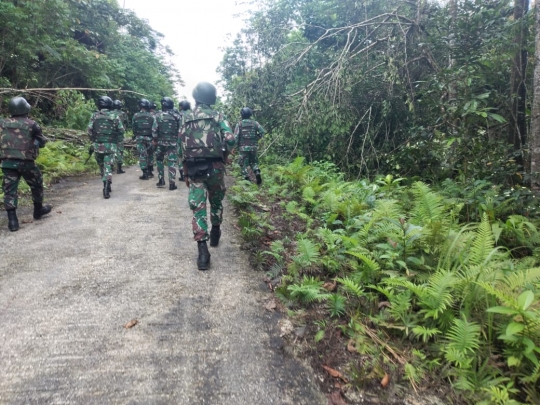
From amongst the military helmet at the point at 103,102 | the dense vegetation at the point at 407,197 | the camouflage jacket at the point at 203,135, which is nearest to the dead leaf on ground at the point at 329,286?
the dense vegetation at the point at 407,197

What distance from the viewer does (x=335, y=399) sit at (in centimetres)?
216

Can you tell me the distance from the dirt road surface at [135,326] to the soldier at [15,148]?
596 millimetres

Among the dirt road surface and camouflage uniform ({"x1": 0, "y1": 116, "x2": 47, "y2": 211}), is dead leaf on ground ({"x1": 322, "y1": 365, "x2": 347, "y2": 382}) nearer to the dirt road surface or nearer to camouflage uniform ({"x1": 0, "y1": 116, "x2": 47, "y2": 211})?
the dirt road surface

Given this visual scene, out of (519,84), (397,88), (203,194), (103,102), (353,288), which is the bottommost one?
(353,288)

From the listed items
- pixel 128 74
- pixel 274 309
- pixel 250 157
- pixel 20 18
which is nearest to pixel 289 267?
pixel 274 309

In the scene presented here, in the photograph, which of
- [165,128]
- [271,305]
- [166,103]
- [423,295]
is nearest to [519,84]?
[423,295]

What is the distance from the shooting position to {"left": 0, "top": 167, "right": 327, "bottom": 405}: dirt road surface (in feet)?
7.16

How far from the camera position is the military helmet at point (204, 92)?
4273mm

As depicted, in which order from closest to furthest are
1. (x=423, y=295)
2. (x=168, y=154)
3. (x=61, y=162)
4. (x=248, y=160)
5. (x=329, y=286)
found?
(x=423, y=295) < (x=329, y=286) < (x=168, y=154) < (x=248, y=160) < (x=61, y=162)

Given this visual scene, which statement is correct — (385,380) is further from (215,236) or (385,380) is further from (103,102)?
Result: (103,102)

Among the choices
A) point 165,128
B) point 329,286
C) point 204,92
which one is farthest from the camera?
point 165,128

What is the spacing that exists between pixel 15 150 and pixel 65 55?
31.4ft

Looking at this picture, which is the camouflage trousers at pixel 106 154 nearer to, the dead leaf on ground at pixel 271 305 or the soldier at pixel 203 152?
the soldier at pixel 203 152

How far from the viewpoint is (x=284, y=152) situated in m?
10.8
